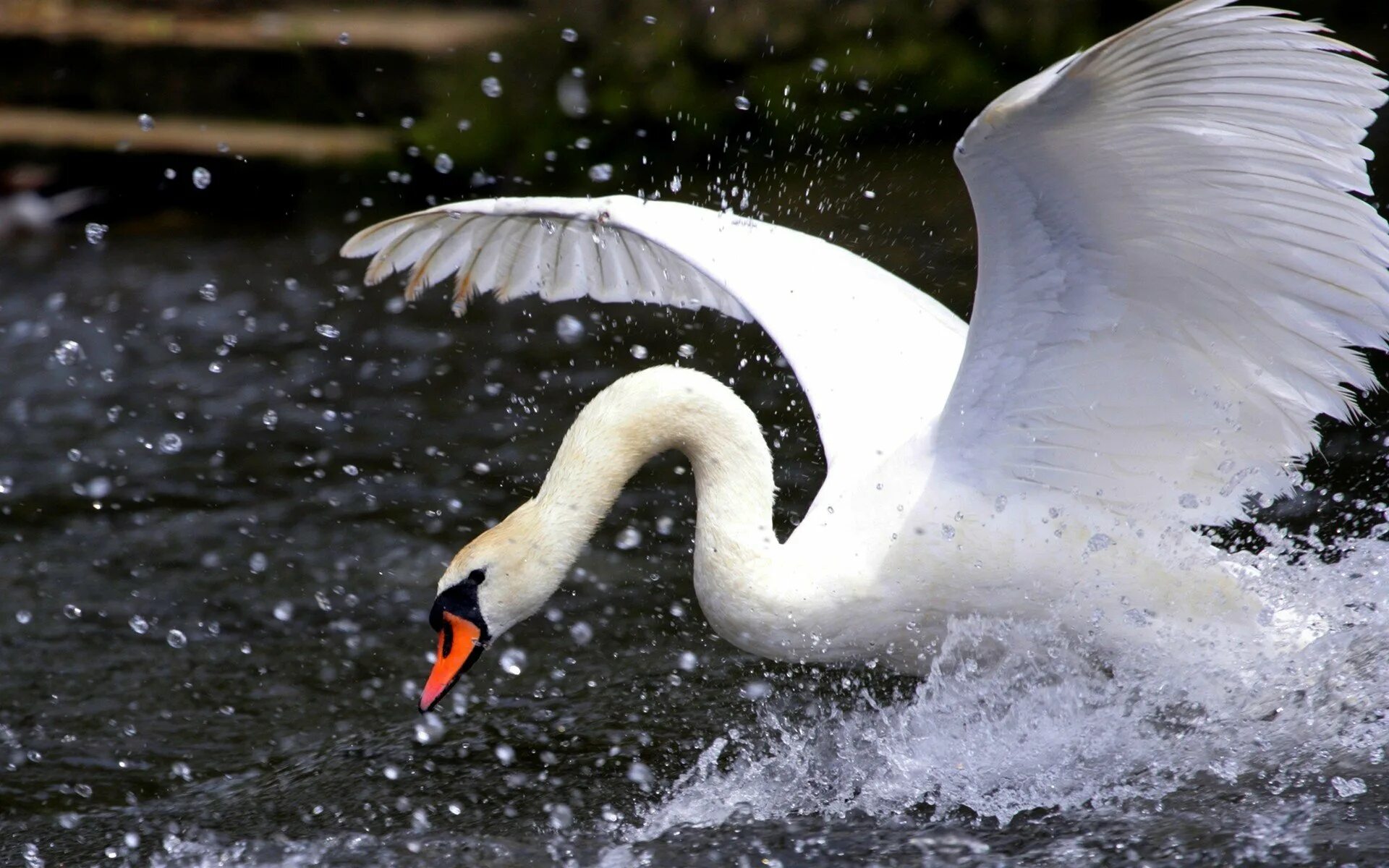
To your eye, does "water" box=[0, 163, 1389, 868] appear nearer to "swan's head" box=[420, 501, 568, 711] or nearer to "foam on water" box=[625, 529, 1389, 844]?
"foam on water" box=[625, 529, 1389, 844]

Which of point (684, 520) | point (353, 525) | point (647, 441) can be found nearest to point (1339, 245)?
point (647, 441)

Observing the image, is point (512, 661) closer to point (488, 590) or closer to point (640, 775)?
point (640, 775)

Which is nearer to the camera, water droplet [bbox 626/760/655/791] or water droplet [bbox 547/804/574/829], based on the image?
water droplet [bbox 547/804/574/829]

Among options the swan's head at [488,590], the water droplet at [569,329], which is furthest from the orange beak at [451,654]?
the water droplet at [569,329]

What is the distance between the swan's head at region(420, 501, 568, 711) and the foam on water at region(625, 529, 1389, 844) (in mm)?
543

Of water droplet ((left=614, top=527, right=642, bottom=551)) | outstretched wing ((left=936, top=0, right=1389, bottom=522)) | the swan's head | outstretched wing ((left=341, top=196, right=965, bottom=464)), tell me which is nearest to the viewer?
outstretched wing ((left=936, top=0, right=1389, bottom=522))

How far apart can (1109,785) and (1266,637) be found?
0.58 meters

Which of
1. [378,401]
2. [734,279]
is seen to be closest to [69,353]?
[378,401]

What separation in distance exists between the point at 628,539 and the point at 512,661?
84cm

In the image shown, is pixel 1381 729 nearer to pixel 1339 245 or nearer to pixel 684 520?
pixel 1339 245

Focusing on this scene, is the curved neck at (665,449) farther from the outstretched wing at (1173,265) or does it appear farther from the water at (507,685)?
the water at (507,685)

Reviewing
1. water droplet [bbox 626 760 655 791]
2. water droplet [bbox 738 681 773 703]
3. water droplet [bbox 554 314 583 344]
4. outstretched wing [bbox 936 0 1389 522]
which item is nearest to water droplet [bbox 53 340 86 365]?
water droplet [bbox 554 314 583 344]

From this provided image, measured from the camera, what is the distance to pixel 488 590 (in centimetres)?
365

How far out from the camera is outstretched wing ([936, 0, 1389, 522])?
285cm
